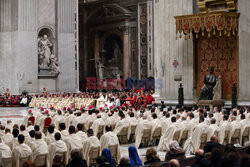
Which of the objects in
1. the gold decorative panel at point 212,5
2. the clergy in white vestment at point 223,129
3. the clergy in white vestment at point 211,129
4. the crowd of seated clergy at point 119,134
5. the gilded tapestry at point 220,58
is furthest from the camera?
the gilded tapestry at point 220,58

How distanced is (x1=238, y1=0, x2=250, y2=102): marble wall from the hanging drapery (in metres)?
0.32

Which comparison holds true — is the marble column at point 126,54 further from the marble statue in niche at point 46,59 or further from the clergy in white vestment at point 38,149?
the clergy in white vestment at point 38,149

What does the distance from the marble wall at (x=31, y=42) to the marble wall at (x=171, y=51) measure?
13019 mm

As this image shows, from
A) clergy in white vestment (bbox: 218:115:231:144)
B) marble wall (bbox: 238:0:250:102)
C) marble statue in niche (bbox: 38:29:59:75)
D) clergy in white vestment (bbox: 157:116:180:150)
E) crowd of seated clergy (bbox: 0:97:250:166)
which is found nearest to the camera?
crowd of seated clergy (bbox: 0:97:250:166)

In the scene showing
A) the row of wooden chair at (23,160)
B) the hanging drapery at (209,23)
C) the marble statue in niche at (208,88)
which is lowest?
the row of wooden chair at (23,160)

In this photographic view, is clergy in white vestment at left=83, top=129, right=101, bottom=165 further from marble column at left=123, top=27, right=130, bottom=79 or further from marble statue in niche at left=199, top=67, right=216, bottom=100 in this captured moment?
marble column at left=123, top=27, right=130, bottom=79

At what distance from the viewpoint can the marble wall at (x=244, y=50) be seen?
18.0 m

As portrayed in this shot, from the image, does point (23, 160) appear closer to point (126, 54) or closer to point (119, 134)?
point (119, 134)

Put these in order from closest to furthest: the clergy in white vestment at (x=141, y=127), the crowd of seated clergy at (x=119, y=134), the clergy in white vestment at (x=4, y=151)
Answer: the clergy in white vestment at (x=4, y=151) → the crowd of seated clergy at (x=119, y=134) → the clergy in white vestment at (x=141, y=127)

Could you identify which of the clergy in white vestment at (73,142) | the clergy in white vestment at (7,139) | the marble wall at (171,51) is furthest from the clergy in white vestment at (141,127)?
the marble wall at (171,51)

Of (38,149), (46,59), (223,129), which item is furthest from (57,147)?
(46,59)

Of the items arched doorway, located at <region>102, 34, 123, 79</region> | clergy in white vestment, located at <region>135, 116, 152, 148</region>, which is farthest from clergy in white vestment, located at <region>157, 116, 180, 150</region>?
arched doorway, located at <region>102, 34, 123, 79</region>

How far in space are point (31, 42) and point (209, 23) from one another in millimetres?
16720

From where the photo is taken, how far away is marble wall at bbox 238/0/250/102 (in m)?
18.0
